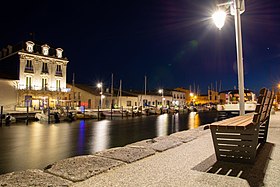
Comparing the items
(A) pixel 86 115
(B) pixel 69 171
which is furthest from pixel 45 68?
(B) pixel 69 171

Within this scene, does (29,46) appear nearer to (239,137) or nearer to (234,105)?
(234,105)

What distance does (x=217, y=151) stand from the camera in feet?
14.4

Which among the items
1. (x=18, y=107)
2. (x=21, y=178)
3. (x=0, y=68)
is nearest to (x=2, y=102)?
(x=18, y=107)

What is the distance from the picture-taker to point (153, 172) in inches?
151

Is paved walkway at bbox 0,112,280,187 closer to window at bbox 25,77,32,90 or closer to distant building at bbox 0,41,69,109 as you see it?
distant building at bbox 0,41,69,109

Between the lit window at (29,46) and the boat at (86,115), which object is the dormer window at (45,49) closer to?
the lit window at (29,46)

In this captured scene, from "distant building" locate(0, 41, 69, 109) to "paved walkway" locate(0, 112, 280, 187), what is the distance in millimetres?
33047

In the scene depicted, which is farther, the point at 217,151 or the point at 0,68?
the point at 0,68

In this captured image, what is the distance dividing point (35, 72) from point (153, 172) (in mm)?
37947

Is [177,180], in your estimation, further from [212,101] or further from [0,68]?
[212,101]

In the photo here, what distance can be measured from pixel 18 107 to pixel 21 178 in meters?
35.0

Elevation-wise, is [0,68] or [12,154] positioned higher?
[0,68]

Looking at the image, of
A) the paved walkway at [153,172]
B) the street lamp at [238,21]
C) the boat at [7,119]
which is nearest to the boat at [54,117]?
the boat at [7,119]

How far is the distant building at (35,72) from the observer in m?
35.2
